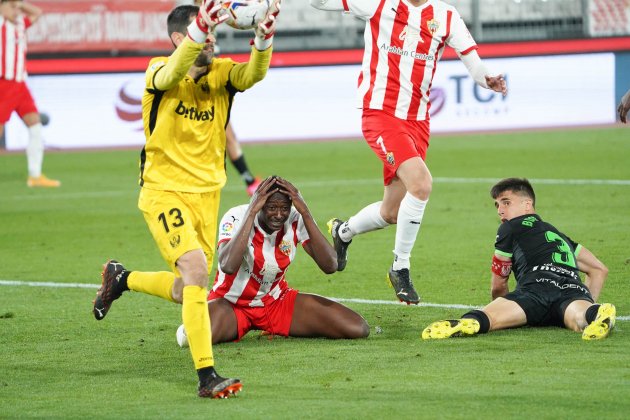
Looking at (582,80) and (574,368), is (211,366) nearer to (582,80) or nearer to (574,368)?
(574,368)

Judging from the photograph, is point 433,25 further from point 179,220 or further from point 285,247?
point 179,220

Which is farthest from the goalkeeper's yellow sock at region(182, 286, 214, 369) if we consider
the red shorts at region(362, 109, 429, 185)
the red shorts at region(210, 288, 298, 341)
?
the red shorts at region(362, 109, 429, 185)

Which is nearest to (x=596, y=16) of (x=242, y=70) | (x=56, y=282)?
(x=56, y=282)

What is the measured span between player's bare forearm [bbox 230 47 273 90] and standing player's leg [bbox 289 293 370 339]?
4.67ft

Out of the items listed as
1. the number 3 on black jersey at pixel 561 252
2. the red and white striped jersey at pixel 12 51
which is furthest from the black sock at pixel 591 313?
the red and white striped jersey at pixel 12 51

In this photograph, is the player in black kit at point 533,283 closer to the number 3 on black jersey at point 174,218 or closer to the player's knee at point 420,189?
the player's knee at point 420,189

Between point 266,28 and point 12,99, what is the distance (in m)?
11.1

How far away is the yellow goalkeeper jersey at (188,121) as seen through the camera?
22.0 feet

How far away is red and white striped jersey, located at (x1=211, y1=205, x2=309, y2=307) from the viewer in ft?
24.0

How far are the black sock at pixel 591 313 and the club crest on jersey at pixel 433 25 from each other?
2.52 meters

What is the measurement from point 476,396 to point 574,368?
76cm

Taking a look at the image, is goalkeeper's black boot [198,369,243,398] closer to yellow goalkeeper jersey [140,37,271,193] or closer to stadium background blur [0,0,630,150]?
yellow goalkeeper jersey [140,37,271,193]

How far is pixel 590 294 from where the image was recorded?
743cm

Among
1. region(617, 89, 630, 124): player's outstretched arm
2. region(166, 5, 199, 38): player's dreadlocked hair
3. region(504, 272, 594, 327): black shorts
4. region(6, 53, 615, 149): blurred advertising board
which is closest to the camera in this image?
region(166, 5, 199, 38): player's dreadlocked hair
